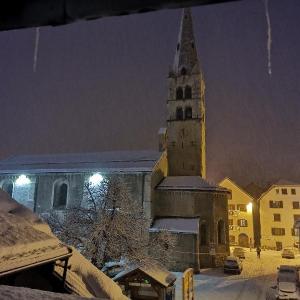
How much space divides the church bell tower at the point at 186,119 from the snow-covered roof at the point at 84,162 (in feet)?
11.2

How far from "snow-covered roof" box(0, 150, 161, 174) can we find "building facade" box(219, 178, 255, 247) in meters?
20.1

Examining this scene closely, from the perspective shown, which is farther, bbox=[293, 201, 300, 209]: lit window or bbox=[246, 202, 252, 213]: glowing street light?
bbox=[246, 202, 252, 213]: glowing street light

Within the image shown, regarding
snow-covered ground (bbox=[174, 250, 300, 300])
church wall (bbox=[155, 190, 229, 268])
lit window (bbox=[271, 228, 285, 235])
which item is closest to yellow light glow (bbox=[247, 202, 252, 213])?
lit window (bbox=[271, 228, 285, 235])

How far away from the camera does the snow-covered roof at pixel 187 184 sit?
31375mm

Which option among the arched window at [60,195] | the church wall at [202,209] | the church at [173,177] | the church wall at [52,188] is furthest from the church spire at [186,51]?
the arched window at [60,195]

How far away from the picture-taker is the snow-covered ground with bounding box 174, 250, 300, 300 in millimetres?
20358

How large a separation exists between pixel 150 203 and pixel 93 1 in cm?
2957

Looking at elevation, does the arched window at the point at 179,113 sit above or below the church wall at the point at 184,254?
above

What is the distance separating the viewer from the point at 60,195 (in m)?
35.2

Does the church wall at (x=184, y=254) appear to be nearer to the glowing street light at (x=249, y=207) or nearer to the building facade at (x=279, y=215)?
the glowing street light at (x=249, y=207)

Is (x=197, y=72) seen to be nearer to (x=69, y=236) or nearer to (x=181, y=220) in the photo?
(x=181, y=220)

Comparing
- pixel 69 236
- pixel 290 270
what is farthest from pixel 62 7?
pixel 290 270

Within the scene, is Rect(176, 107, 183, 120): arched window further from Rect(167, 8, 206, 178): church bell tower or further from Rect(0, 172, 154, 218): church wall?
Rect(0, 172, 154, 218): church wall

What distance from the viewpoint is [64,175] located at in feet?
114
